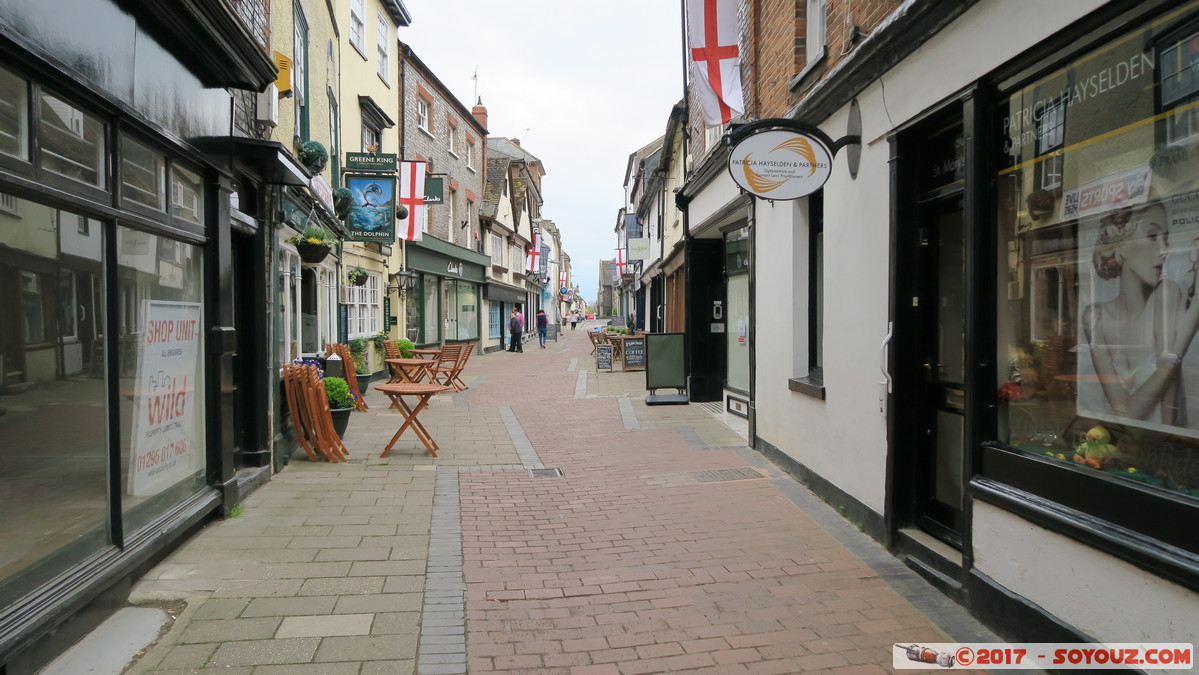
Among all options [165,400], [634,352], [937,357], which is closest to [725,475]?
[937,357]

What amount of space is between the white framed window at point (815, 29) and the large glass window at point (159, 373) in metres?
5.43

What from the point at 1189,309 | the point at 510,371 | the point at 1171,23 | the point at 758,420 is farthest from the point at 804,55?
the point at 510,371

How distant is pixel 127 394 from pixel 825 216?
17.0 ft

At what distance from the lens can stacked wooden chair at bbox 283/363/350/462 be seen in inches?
277

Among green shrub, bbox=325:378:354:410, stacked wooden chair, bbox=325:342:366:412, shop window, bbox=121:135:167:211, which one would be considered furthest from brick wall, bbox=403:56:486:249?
shop window, bbox=121:135:167:211

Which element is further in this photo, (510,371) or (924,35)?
(510,371)

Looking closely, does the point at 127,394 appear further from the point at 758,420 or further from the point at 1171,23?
the point at 758,420

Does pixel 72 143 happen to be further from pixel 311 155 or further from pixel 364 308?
pixel 364 308

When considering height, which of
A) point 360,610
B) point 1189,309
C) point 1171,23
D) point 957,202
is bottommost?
point 360,610

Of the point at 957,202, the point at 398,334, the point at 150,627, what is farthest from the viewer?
the point at 398,334

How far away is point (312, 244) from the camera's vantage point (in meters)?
8.71

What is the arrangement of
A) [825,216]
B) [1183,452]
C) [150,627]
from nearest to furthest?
1. [1183,452]
2. [150,627]
3. [825,216]

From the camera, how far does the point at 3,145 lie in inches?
114

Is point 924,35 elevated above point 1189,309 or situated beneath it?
elevated above
